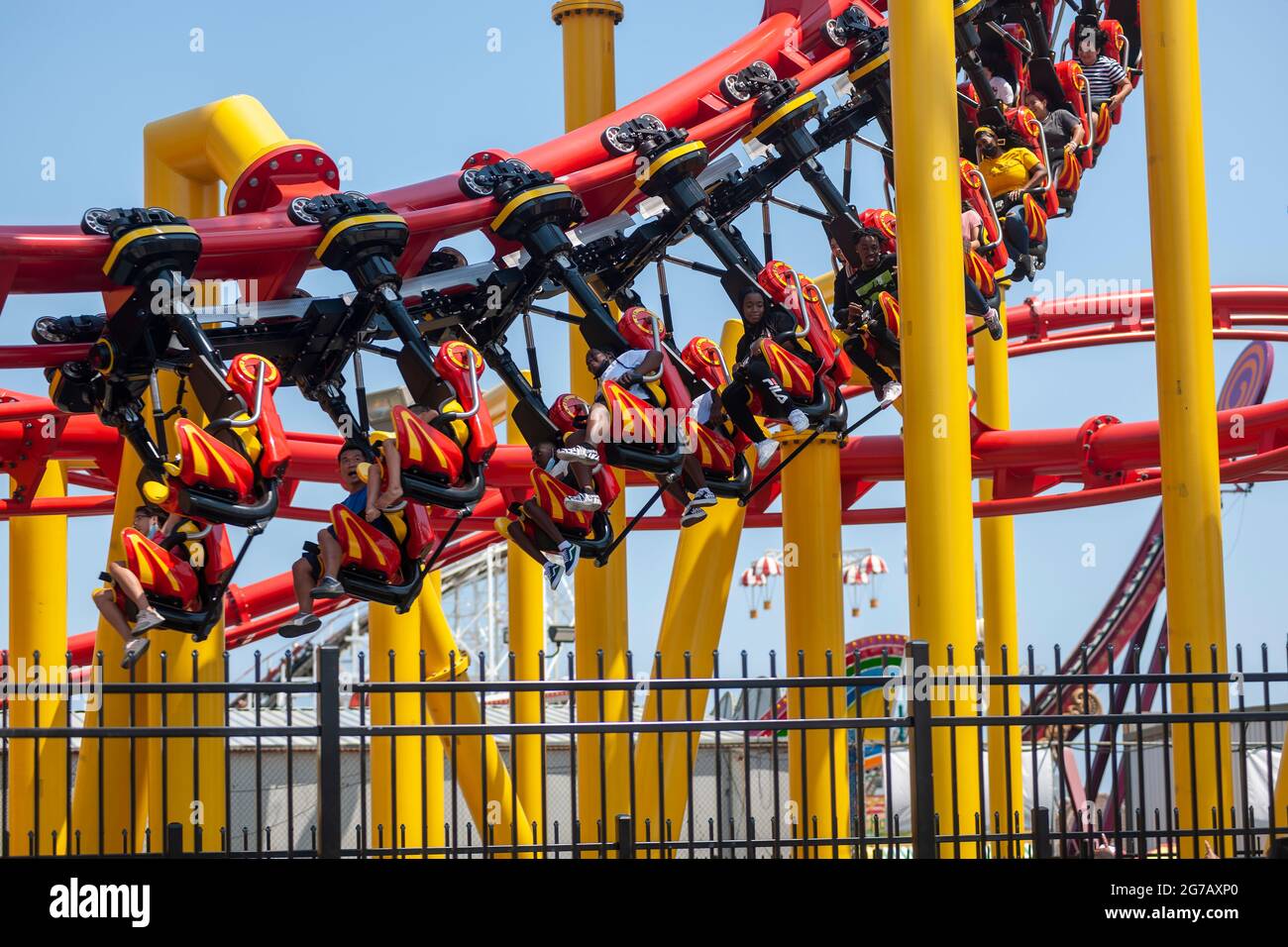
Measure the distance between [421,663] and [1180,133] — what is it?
5411mm

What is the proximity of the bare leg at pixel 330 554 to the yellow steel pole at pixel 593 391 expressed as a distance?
3461mm

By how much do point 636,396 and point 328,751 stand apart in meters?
3.91

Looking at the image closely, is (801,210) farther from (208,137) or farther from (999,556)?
(999,556)

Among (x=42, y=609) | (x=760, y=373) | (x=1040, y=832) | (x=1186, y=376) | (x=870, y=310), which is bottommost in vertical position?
(x=1040, y=832)

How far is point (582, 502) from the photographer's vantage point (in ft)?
30.6

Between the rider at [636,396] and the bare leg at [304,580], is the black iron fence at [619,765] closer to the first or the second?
the bare leg at [304,580]

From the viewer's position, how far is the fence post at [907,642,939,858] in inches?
246

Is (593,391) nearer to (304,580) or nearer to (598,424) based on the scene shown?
(598,424)

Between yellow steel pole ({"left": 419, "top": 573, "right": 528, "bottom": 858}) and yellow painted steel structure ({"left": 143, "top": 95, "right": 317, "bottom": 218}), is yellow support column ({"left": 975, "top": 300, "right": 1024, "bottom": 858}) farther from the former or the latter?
yellow painted steel structure ({"left": 143, "top": 95, "right": 317, "bottom": 218})

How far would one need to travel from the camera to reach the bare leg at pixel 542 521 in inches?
372

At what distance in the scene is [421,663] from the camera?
6.55 metres

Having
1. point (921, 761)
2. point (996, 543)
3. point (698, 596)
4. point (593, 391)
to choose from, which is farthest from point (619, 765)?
point (921, 761)

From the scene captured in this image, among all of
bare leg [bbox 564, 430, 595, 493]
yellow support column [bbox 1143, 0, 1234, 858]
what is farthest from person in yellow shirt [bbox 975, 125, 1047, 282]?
bare leg [bbox 564, 430, 595, 493]
